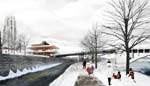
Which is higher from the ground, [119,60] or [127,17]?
[127,17]

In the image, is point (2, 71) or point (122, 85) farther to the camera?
point (2, 71)

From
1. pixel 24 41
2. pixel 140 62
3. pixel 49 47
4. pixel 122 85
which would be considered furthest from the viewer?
pixel 49 47

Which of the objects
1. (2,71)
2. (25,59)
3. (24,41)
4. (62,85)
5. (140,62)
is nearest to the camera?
(62,85)

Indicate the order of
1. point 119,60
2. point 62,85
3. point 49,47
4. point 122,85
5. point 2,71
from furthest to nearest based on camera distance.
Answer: point 49,47, point 119,60, point 2,71, point 62,85, point 122,85

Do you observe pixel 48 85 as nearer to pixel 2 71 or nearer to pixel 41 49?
pixel 2 71

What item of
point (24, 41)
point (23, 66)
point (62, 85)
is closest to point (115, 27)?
point (62, 85)

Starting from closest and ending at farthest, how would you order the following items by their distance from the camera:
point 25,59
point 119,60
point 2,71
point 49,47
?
point 2,71
point 25,59
point 119,60
point 49,47

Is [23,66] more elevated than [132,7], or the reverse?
[132,7]

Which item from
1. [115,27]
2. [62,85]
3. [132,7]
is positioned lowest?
[62,85]

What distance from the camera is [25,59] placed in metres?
47.5

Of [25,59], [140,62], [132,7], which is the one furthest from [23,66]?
[132,7]

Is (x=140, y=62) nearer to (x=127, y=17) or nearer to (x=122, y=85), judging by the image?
(x=127, y=17)

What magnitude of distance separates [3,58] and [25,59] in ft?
47.7

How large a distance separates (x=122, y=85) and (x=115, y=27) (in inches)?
477
